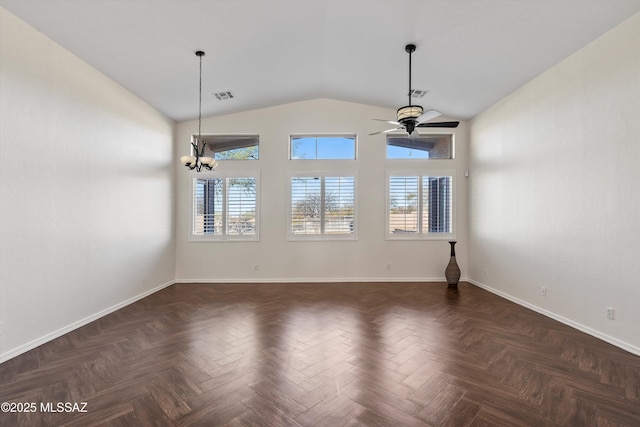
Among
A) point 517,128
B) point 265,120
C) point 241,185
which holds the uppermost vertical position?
point 265,120

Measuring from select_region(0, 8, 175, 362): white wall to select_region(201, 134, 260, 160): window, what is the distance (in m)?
1.31

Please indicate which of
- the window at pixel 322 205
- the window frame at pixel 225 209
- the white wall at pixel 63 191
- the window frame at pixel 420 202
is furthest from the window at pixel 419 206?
the white wall at pixel 63 191

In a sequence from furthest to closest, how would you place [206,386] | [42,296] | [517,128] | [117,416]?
1. [517,128]
2. [42,296]
3. [206,386]
4. [117,416]

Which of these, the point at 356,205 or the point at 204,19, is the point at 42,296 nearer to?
the point at 204,19

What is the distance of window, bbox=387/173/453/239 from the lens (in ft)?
19.3

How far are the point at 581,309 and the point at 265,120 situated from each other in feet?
18.9

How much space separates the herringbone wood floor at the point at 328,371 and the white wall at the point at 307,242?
1813 mm

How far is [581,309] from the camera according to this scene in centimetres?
338

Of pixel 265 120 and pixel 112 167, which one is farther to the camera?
pixel 265 120

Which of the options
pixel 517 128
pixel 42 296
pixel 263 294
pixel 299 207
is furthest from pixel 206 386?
pixel 517 128

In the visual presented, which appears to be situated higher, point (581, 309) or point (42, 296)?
point (42, 296)

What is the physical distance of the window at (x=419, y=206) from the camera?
5.89 metres

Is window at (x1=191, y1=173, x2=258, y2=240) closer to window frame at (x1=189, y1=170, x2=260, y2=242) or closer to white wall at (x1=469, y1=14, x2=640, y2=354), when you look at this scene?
window frame at (x1=189, y1=170, x2=260, y2=242)

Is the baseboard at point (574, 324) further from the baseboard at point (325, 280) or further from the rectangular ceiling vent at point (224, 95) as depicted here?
the rectangular ceiling vent at point (224, 95)
